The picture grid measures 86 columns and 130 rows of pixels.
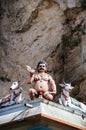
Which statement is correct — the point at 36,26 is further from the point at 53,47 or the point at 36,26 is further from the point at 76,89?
the point at 76,89

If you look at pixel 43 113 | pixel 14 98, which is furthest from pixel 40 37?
pixel 43 113

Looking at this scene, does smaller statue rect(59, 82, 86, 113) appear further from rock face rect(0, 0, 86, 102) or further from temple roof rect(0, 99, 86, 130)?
rock face rect(0, 0, 86, 102)

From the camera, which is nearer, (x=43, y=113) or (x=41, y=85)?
(x=43, y=113)

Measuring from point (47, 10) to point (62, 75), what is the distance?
1.92 meters

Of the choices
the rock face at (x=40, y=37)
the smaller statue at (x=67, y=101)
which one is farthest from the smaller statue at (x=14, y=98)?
the rock face at (x=40, y=37)

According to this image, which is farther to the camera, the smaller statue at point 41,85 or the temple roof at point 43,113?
the smaller statue at point 41,85

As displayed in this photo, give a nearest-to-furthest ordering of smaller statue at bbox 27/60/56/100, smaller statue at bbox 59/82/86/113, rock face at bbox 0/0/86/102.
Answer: smaller statue at bbox 27/60/56/100, smaller statue at bbox 59/82/86/113, rock face at bbox 0/0/86/102

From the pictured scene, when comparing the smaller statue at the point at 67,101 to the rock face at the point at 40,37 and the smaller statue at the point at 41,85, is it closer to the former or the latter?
the smaller statue at the point at 41,85

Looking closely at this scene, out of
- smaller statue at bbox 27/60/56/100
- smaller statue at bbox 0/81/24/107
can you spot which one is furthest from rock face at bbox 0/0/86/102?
smaller statue at bbox 0/81/24/107

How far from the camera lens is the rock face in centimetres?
1117

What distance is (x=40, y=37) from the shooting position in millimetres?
11820

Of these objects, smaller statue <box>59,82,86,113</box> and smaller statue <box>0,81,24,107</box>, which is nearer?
smaller statue <box>0,81,24,107</box>

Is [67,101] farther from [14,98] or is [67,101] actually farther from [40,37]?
[40,37]

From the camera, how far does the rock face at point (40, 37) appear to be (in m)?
11.2
